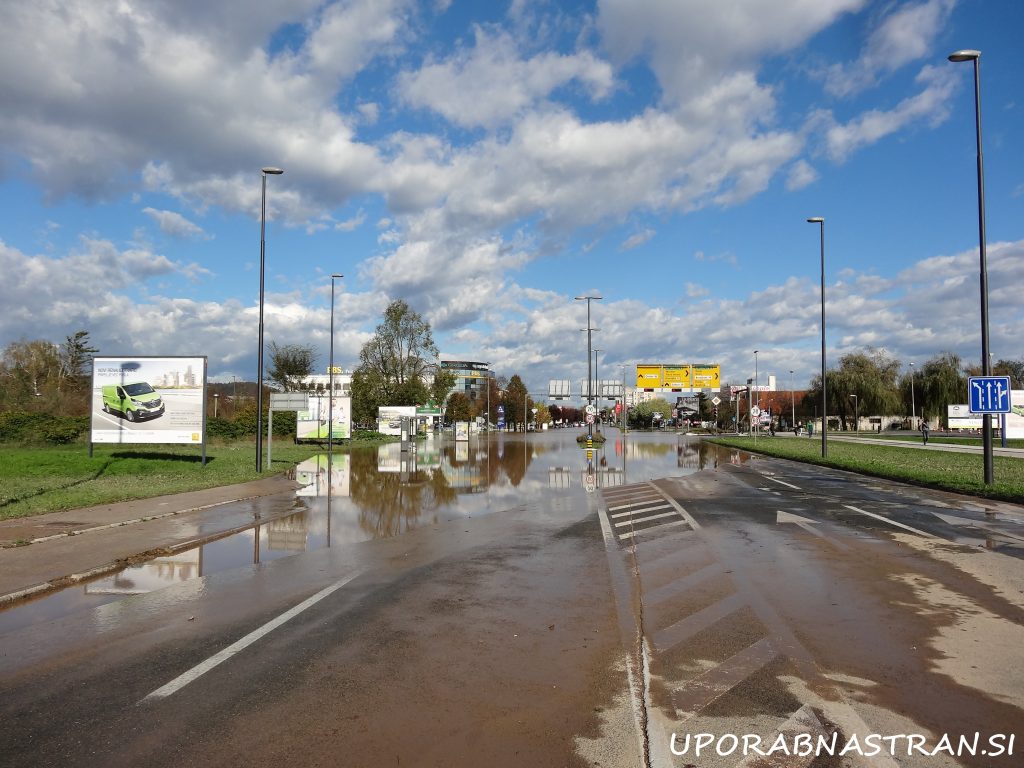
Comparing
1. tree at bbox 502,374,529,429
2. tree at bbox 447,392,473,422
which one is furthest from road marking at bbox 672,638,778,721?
tree at bbox 502,374,529,429

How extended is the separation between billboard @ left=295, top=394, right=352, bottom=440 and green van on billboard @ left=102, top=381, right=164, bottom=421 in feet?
68.5

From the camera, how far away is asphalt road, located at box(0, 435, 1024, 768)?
13.5ft

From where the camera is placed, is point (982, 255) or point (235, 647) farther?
point (982, 255)

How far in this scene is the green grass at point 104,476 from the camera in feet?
50.0

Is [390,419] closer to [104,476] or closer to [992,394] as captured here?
[104,476]

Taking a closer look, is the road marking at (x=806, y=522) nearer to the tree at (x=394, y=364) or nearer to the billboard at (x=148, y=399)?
the billboard at (x=148, y=399)

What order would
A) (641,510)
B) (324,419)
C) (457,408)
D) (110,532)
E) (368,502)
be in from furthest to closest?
(457,408), (324,419), (368,502), (641,510), (110,532)

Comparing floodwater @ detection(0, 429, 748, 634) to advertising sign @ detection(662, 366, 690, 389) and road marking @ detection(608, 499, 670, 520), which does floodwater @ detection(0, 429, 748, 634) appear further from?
advertising sign @ detection(662, 366, 690, 389)

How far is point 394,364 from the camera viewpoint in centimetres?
6575

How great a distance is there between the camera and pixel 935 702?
4641 millimetres

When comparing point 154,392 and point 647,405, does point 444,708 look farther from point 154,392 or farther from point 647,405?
point 647,405

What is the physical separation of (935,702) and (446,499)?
524 inches

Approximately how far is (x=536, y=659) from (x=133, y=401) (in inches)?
983

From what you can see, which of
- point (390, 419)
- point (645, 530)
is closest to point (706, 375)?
point (390, 419)
